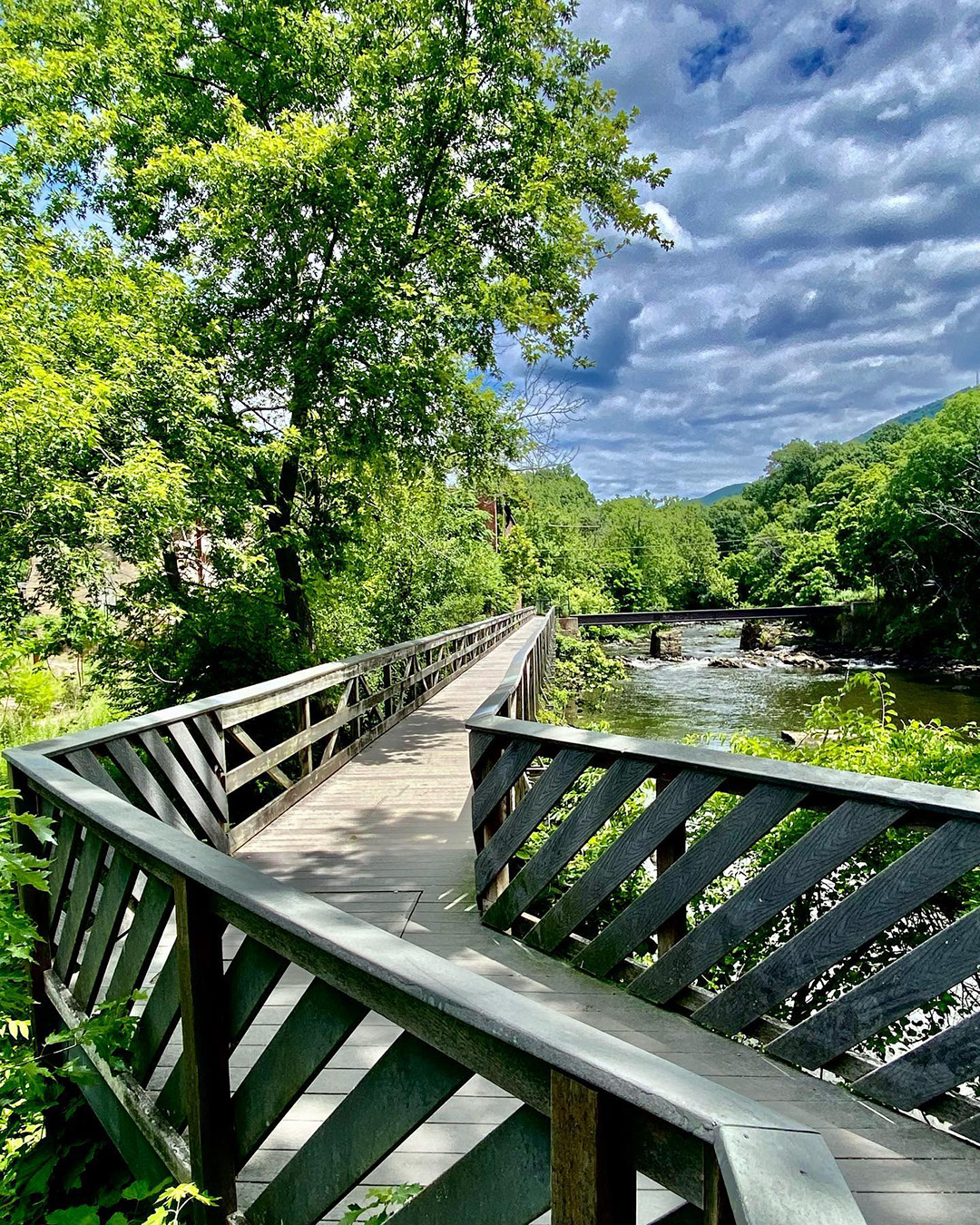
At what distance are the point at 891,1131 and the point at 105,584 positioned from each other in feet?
23.9

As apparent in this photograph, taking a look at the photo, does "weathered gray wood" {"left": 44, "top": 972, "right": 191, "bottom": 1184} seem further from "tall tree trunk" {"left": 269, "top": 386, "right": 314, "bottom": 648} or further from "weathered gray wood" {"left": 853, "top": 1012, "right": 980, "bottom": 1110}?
"tall tree trunk" {"left": 269, "top": 386, "right": 314, "bottom": 648}

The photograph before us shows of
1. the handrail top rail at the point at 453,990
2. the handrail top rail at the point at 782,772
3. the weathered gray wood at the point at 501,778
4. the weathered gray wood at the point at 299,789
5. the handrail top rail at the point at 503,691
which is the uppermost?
the handrail top rail at the point at 453,990

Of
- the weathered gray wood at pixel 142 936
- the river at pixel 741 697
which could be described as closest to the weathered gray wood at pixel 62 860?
the weathered gray wood at pixel 142 936

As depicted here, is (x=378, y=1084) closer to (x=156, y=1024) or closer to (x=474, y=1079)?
(x=156, y=1024)

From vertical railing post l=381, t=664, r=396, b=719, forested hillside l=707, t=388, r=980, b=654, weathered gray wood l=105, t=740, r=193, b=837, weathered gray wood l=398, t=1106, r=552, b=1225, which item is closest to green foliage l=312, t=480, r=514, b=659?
vertical railing post l=381, t=664, r=396, b=719

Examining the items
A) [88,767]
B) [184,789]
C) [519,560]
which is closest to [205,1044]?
[88,767]

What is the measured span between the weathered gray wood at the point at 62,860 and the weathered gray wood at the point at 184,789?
1.13 meters

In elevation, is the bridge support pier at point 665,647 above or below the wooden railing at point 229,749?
below

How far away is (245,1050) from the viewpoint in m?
2.54

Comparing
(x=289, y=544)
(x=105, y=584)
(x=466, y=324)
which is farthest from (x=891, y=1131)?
(x=289, y=544)

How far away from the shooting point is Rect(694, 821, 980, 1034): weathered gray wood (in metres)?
1.95

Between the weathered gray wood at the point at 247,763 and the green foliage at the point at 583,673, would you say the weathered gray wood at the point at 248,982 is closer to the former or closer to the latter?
the weathered gray wood at the point at 247,763

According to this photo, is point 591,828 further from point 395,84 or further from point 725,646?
point 725,646

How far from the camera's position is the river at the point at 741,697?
18.8 metres
